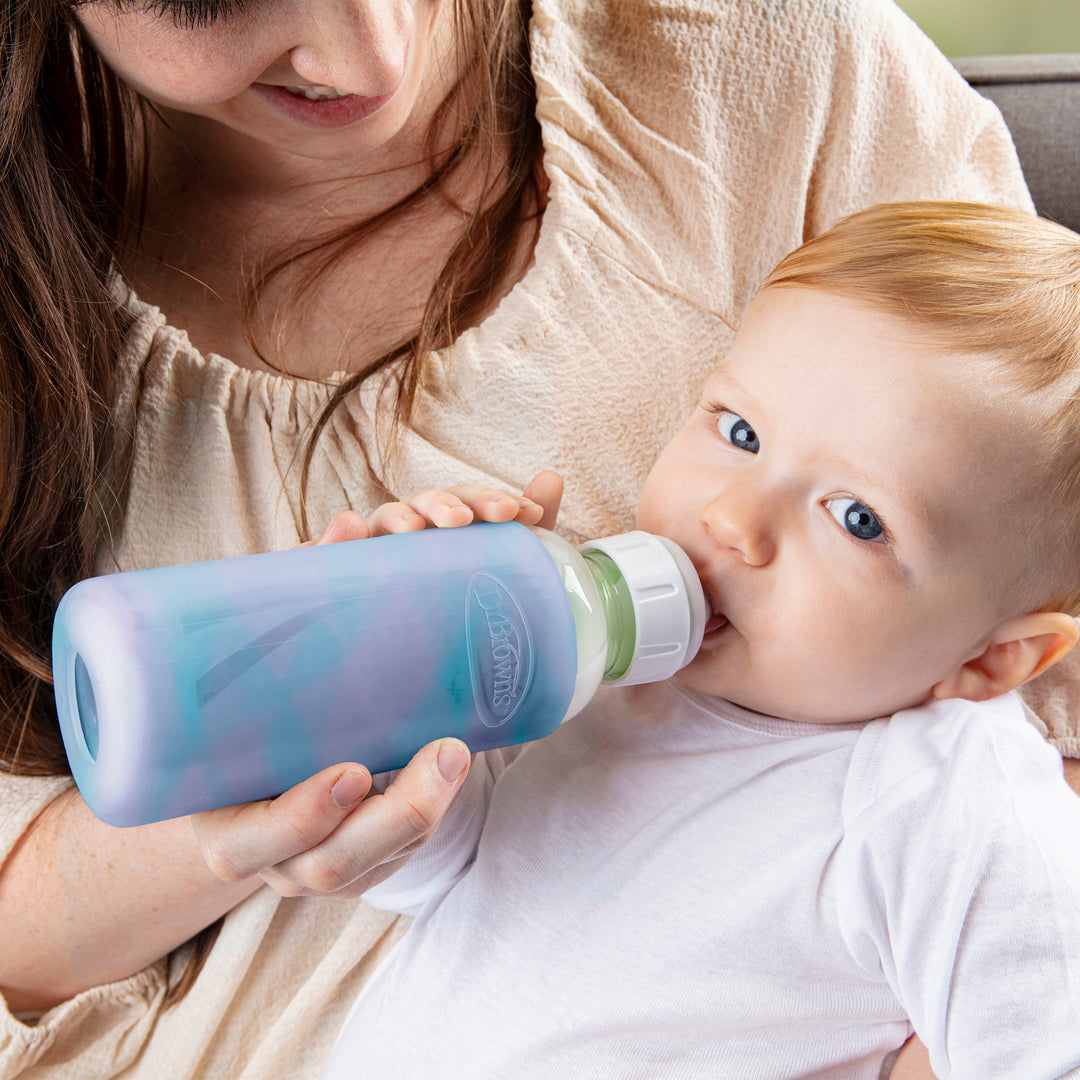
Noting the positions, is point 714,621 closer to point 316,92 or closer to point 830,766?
point 830,766

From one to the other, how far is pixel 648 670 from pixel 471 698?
15 centimetres

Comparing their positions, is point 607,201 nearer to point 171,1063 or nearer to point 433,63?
point 433,63

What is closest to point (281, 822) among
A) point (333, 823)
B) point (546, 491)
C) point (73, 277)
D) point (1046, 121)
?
point (333, 823)

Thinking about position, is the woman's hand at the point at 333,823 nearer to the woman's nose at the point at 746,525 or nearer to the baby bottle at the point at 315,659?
the baby bottle at the point at 315,659

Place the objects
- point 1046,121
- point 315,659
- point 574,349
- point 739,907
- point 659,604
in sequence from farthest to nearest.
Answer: point 1046,121 → point 574,349 → point 739,907 → point 659,604 → point 315,659

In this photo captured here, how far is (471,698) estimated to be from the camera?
0.60 meters

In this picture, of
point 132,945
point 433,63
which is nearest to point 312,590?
point 132,945

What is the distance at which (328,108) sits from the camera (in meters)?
0.81

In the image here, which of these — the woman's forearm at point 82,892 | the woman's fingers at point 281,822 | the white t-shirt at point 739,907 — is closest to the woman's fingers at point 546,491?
the white t-shirt at point 739,907

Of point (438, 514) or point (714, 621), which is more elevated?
point (438, 514)

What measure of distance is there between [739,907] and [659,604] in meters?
0.28

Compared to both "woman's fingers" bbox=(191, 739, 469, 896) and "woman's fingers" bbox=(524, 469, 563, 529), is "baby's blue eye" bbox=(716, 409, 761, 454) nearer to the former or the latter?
"woman's fingers" bbox=(524, 469, 563, 529)

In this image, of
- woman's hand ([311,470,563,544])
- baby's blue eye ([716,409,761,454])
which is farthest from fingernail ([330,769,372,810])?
baby's blue eye ([716,409,761,454])

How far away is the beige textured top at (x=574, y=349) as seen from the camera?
886 millimetres
